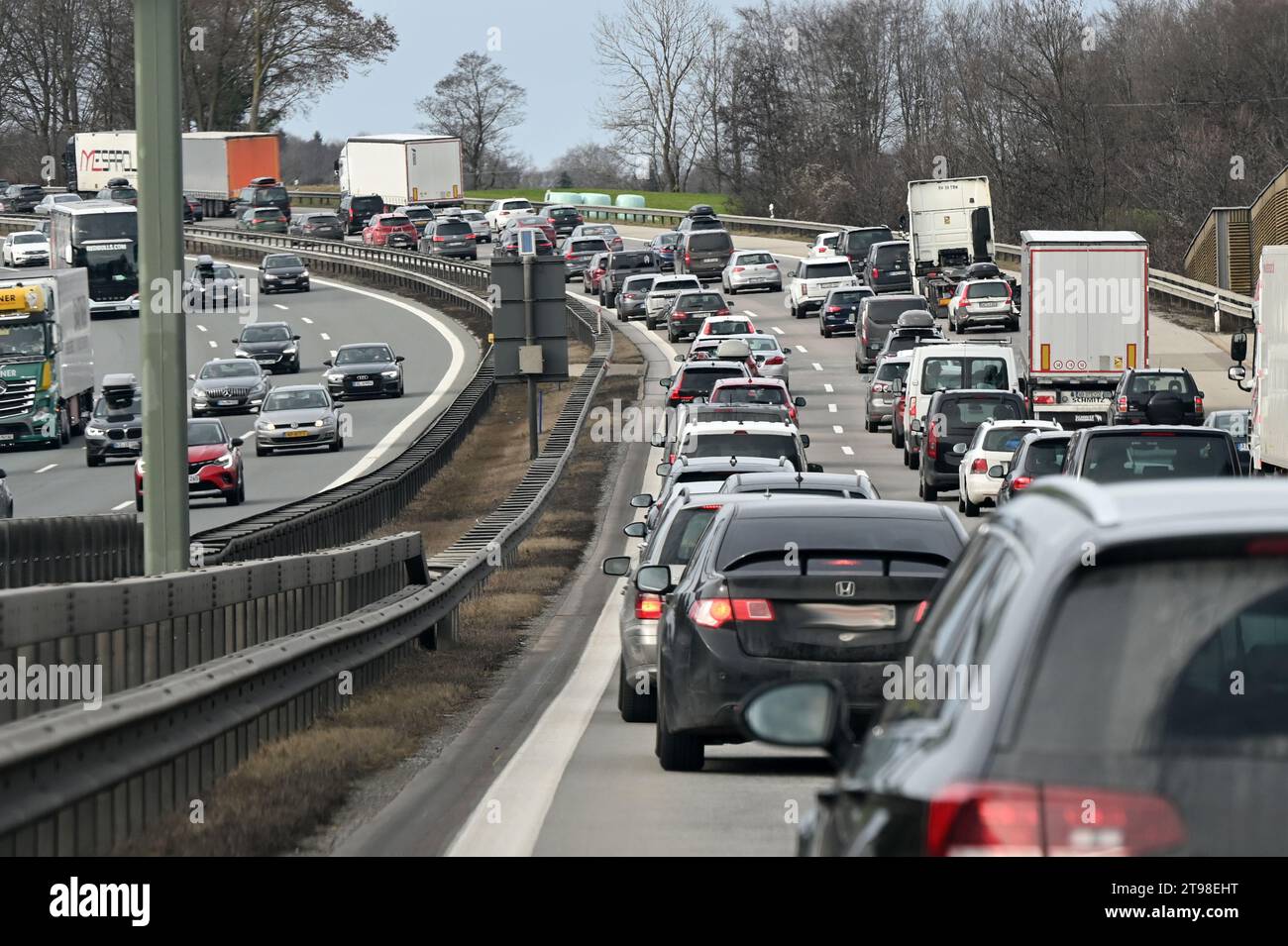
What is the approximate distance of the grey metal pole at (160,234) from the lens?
13.2m

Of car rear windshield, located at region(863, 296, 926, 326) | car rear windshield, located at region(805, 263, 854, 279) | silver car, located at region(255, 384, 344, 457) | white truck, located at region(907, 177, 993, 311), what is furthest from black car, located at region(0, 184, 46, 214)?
silver car, located at region(255, 384, 344, 457)

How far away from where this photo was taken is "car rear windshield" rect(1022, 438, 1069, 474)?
2734cm

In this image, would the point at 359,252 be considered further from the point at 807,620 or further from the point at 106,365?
the point at 807,620

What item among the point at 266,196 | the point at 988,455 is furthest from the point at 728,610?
the point at 266,196

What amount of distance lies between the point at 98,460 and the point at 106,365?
74.9ft

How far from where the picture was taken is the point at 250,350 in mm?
66375

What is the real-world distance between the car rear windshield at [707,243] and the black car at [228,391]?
35.2 m

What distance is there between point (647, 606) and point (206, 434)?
2781cm

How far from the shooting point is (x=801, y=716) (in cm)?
491

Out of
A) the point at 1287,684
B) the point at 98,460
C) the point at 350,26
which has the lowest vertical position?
the point at 98,460

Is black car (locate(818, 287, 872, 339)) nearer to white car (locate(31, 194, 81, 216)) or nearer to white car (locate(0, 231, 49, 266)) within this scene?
white car (locate(0, 231, 49, 266))

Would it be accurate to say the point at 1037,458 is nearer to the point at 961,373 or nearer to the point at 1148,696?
the point at 961,373

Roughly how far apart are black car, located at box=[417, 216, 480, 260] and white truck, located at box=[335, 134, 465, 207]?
10532 millimetres
